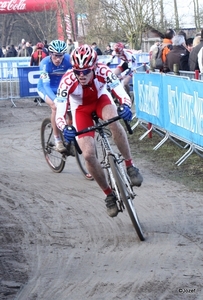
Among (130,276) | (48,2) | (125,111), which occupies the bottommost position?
(130,276)

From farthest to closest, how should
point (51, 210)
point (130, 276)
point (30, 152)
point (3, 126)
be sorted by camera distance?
1. point (3, 126)
2. point (30, 152)
3. point (51, 210)
4. point (130, 276)

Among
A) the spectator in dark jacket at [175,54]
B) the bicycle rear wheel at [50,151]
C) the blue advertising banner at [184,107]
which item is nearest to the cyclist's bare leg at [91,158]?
the blue advertising banner at [184,107]

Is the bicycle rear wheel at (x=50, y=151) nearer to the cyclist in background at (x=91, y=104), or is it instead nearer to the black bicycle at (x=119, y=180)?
the cyclist in background at (x=91, y=104)

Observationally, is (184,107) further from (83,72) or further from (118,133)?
(83,72)

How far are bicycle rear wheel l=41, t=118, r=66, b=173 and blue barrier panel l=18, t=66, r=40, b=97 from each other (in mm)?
10108

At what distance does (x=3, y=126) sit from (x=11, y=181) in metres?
6.59

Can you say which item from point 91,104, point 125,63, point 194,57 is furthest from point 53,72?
point 125,63

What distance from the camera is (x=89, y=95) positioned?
7.00 meters

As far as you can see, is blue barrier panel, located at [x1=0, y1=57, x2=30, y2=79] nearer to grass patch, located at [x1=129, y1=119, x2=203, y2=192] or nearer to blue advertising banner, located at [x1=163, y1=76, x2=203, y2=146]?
grass patch, located at [x1=129, y1=119, x2=203, y2=192]

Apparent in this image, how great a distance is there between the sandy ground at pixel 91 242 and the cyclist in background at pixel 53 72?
2.65ft

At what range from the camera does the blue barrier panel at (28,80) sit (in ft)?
66.3

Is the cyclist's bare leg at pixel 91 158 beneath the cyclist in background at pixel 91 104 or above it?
beneath

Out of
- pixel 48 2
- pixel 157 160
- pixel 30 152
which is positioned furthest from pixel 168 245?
pixel 48 2

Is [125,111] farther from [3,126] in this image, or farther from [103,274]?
[3,126]
